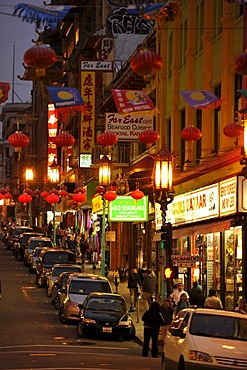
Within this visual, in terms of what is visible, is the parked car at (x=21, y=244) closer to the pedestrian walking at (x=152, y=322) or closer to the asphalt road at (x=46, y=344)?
the asphalt road at (x=46, y=344)

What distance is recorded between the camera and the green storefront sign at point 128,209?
4956 centimetres

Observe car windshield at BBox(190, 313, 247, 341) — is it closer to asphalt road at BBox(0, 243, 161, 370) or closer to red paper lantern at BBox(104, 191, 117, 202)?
asphalt road at BBox(0, 243, 161, 370)

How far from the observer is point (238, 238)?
32812 millimetres

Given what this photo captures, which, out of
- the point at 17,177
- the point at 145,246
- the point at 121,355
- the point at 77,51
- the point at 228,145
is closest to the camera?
the point at 121,355

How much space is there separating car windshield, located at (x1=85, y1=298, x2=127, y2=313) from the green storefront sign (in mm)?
16463

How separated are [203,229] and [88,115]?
90.8ft

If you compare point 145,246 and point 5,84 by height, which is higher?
point 5,84

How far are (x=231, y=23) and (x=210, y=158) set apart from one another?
5.38 metres

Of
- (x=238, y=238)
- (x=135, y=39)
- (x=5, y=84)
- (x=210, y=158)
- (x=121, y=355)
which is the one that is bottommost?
(x=121, y=355)

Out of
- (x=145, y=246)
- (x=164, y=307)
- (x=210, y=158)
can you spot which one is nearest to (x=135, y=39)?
(x=145, y=246)

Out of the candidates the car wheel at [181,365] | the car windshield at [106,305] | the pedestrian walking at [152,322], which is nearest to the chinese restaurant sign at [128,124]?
the car windshield at [106,305]

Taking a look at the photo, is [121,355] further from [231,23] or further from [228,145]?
[231,23]

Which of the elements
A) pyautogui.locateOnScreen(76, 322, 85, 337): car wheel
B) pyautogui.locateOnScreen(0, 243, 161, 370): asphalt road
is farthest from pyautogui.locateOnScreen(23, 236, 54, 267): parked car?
pyautogui.locateOnScreen(76, 322, 85, 337): car wheel

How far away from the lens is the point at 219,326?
1959 centimetres
